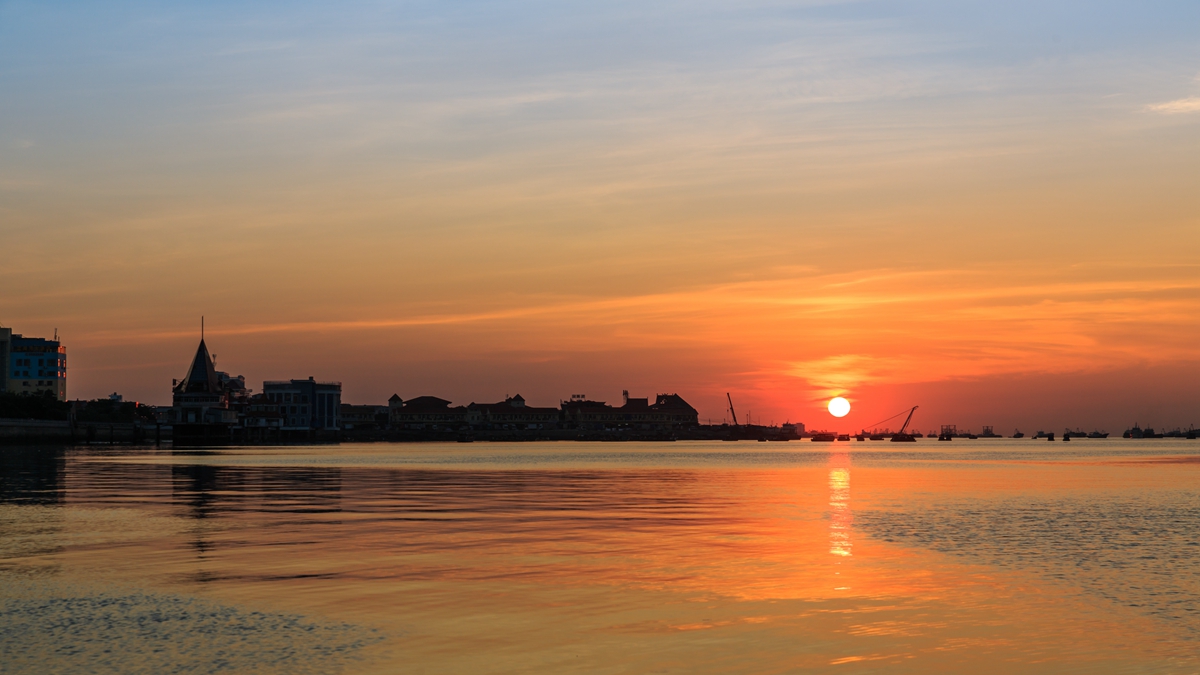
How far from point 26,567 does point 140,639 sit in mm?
10571

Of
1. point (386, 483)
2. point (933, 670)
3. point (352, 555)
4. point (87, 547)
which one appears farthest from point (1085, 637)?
point (386, 483)

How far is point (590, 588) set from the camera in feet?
81.4

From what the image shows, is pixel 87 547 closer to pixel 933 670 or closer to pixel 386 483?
pixel 933 670

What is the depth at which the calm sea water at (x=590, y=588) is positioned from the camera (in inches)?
703

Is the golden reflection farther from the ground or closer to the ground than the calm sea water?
closer to the ground

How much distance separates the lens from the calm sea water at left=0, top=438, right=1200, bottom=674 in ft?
58.6

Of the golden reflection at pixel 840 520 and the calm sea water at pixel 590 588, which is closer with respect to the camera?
the calm sea water at pixel 590 588

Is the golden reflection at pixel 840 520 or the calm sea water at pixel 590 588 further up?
the calm sea water at pixel 590 588

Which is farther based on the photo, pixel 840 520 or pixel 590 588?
pixel 840 520

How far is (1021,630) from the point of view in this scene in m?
20.2

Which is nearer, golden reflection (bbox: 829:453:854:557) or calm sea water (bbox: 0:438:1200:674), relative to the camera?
calm sea water (bbox: 0:438:1200:674)

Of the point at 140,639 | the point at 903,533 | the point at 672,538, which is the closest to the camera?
the point at 140,639

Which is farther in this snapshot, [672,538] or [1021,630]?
[672,538]

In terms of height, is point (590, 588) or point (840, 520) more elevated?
point (590, 588)
